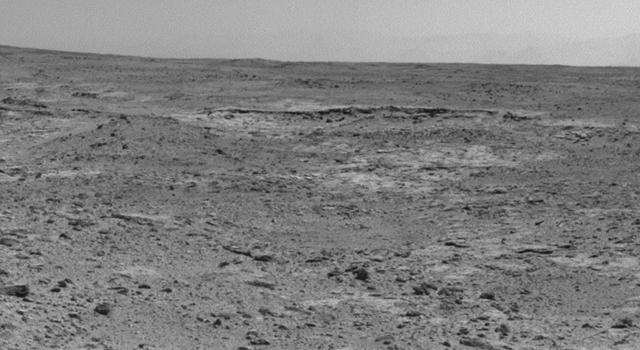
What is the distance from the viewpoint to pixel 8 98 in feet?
44.7

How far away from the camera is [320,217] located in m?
8.38

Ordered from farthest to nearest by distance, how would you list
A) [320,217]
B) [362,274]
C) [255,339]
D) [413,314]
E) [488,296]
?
[320,217] < [362,274] < [488,296] < [413,314] < [255,339]

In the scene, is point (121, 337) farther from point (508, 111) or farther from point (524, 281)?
point (508, 111)

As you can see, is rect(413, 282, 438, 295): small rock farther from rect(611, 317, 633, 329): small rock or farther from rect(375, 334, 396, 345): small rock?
rect(611, 317, 633, 329): small rock

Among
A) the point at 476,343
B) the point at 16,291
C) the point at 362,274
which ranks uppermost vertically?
the point at 16,291

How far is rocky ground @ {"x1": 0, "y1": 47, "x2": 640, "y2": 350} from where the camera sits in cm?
555

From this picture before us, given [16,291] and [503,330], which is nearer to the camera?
[16,291]

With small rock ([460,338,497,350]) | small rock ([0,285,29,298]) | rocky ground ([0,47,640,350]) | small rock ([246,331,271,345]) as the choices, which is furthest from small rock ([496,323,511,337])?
small rock ([0,285,29,298])

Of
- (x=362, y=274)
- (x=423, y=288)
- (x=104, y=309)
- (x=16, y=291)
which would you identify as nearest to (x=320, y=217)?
(x=362, y=274)

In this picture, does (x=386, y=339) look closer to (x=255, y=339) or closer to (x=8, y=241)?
(x=255, y=339)

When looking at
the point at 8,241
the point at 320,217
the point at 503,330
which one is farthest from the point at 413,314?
the point at 8,241

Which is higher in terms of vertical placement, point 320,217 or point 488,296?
point 320,217

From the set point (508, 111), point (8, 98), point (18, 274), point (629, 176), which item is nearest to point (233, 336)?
point (18, 274)

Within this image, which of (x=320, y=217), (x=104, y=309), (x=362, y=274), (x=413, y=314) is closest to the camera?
(x=104, y=309)
